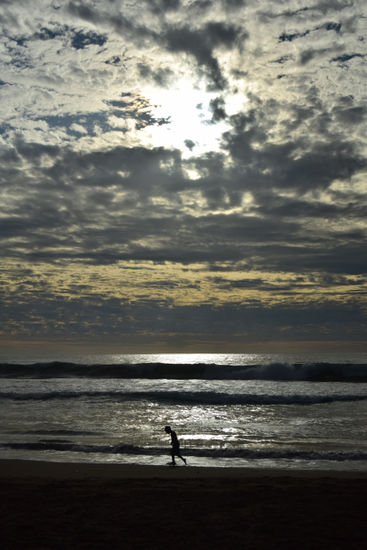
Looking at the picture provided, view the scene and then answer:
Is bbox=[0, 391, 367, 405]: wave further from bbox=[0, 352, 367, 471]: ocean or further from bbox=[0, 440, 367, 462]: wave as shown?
bbox=[0, 440, 367, 462]: wave

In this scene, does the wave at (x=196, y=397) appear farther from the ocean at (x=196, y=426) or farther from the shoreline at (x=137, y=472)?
the shoreline at (x=137, y=472)

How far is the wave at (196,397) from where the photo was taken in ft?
97.1

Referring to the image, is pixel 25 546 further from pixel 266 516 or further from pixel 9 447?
pixel 9 447

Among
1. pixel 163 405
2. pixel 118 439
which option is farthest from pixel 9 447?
pixel 163 405

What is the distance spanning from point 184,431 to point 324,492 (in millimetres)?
9469

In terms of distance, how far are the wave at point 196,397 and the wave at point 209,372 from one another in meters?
15.9

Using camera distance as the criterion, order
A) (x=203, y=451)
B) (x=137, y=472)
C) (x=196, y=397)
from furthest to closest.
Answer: (x=196, y=397)
(x=203, y=451)
(x=137, y=472)

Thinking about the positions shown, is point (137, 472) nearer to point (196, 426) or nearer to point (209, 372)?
point (196, 426)

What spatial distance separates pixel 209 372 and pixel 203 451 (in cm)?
3733

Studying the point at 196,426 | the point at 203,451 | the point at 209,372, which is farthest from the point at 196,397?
the point at 209,372

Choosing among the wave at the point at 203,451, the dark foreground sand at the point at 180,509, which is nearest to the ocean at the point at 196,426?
the wave at the point at 203,451

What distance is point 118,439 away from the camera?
17.0m

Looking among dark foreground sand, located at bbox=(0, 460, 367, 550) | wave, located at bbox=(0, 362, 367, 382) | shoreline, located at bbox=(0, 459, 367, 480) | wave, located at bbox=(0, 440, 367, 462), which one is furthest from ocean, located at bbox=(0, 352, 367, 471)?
wave, located at bbox=(0, 362, 367, 382)

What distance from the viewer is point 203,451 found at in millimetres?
15344
